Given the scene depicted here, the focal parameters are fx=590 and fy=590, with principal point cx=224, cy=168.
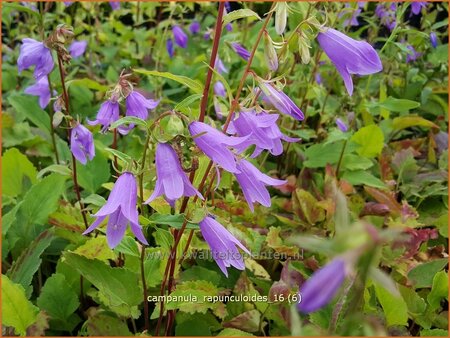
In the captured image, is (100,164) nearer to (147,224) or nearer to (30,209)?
(30,209)

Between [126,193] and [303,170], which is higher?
[126,193]

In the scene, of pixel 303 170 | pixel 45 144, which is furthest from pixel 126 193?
pixel 45 144

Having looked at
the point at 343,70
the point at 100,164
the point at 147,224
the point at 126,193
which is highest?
the point at 343,70

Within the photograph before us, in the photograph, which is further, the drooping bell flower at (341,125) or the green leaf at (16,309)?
the drooping bell flower at (341,125)

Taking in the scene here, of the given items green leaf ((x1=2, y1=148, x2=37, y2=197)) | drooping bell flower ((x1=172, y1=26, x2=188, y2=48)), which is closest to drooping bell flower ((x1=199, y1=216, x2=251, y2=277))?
green leaf ((x1=2, y1=148, x2=37, y2=197))

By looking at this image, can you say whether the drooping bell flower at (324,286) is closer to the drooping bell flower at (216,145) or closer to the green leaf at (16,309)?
the drooping bell flower at (216,145)

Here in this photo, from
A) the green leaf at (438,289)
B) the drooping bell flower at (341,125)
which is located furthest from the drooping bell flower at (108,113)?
the drooping bell flower at (341,125)

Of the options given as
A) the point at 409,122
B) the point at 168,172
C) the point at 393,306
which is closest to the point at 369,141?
the point at 409,122
